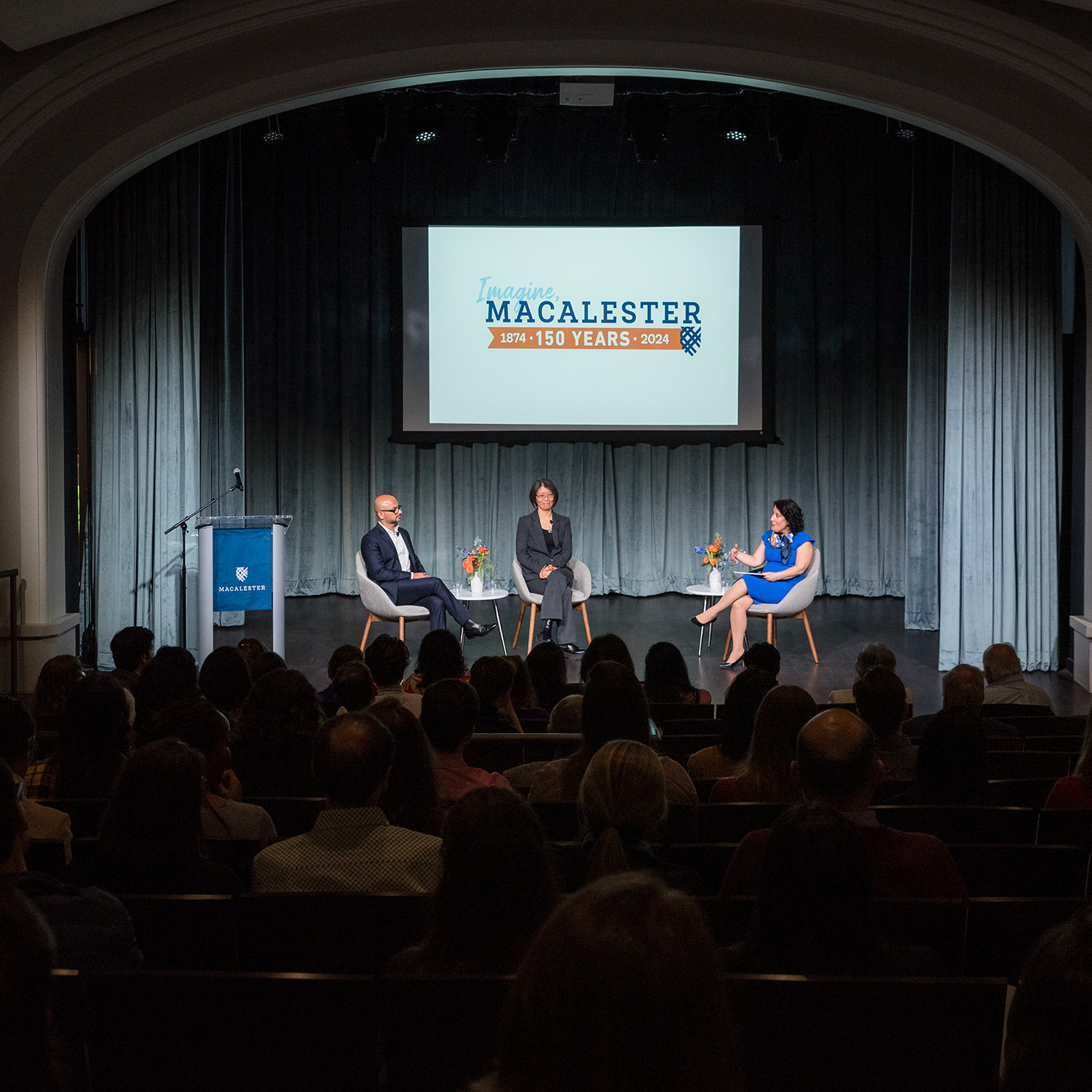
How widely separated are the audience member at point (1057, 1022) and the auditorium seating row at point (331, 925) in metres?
0.86

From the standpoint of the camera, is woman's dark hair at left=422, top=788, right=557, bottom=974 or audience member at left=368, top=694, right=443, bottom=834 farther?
audience member at left=368, top=694, right=443, bottom=834

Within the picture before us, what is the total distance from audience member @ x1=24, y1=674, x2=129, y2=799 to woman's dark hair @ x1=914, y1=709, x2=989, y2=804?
6.89 feet

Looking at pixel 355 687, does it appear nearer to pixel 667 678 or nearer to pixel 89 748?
pixel 89 748

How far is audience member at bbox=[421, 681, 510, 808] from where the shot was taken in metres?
3.06

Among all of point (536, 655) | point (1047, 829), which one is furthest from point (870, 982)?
point (536, 655)

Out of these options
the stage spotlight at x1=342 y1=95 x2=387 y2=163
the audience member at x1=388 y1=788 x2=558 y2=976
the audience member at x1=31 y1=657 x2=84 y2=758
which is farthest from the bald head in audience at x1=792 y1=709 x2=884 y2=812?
the stage spotlight at x1=342 y1=95 x2=387 y2=163

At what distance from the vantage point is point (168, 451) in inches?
314

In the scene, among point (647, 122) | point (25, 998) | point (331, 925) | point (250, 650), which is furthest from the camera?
point (647, 122)

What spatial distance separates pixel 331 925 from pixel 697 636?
713 cm

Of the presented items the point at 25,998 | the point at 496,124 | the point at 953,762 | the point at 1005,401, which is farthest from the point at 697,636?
the point at 25,998

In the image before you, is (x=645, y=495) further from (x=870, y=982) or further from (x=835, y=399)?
(x=870, y=982)

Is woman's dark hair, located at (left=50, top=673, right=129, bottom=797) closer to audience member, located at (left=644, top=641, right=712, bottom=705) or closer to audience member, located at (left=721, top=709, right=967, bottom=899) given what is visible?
audience member, located at (left=721, top=709, right=967, bottom=899)

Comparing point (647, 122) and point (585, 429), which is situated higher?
point (647, 122)

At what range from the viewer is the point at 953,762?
114 inches
